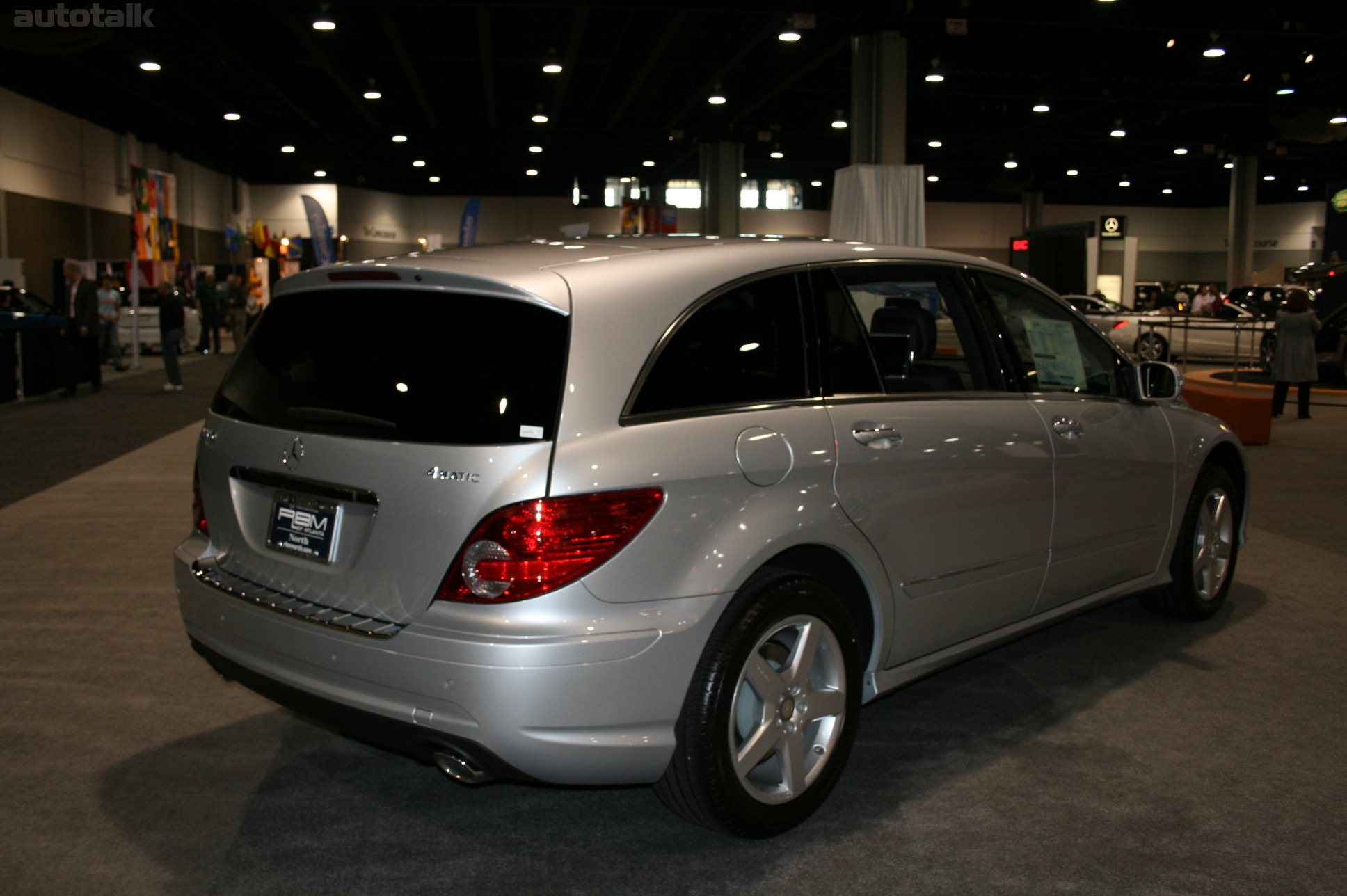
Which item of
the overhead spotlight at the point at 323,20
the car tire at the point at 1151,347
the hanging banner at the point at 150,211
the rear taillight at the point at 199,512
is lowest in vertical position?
the rear taillight at the point at 199,512

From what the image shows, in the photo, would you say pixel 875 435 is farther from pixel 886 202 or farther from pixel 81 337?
pixel 81 337

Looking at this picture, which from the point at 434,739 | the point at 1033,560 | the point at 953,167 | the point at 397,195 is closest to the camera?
the point at 434,739

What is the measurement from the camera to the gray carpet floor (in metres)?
2.95

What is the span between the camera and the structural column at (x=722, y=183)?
30.2m

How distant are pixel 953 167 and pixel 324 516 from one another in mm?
43075

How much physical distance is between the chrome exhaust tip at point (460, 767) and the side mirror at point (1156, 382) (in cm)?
315

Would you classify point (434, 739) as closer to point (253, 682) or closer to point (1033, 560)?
point (253, 682)

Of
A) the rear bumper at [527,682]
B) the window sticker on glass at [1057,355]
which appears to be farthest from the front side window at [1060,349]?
the rear bumper at [527,682]

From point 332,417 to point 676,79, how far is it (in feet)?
82.2

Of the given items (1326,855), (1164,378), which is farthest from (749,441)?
(1164,378)

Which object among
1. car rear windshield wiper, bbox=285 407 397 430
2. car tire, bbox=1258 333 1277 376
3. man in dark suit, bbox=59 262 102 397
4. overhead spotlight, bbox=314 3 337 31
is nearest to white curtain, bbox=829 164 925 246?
car tire, bbox=1258 333 1277 376

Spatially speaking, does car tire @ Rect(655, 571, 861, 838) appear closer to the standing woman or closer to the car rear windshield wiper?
the car rear windshield wiper

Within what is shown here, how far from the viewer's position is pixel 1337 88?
26.3 m

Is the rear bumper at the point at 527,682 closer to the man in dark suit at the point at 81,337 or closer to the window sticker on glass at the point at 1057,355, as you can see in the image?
the window sticker on glass at the point at 1057,355
